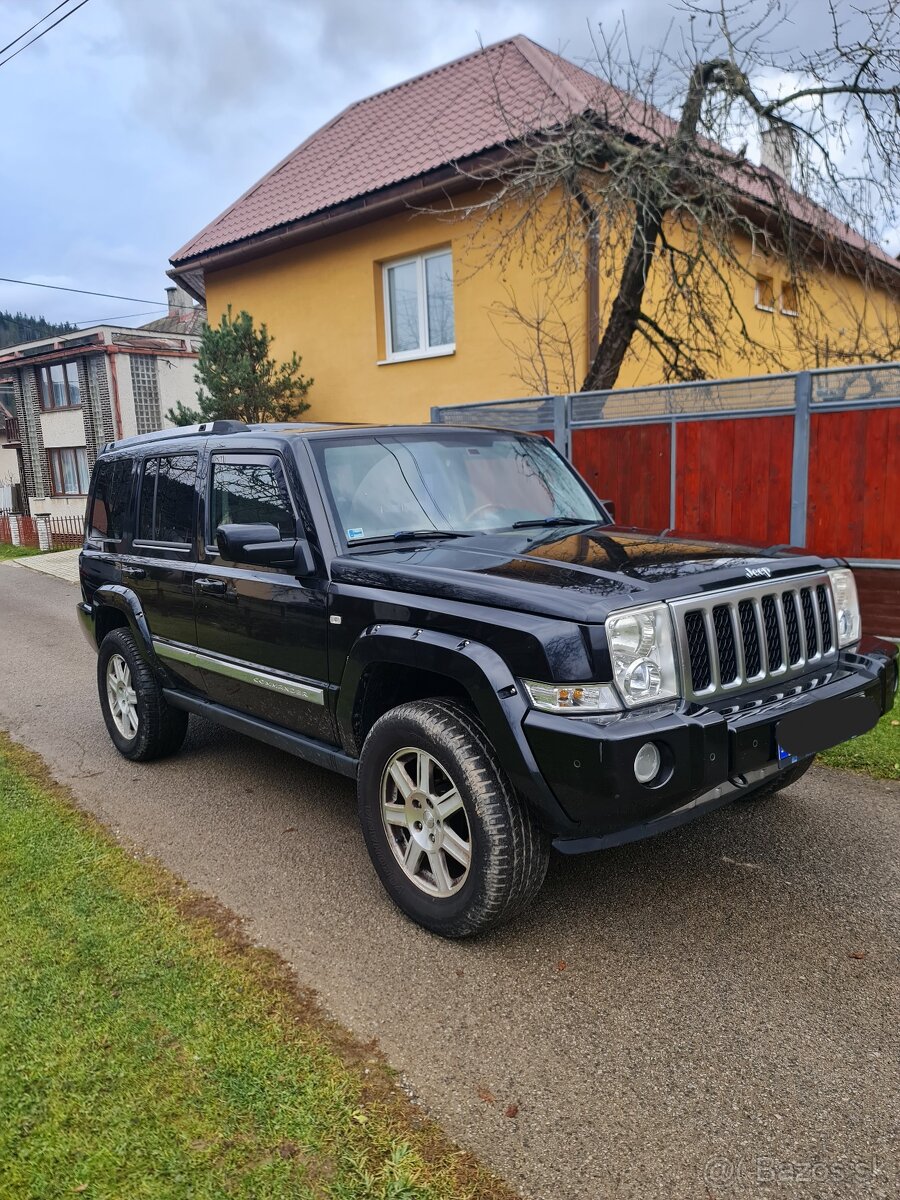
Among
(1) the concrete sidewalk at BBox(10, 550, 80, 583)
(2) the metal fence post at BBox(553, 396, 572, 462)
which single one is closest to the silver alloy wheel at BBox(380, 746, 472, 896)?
(2) the metal fence post at BBox(553, 396, 572, 462)

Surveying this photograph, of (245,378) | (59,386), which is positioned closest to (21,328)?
(59,386)

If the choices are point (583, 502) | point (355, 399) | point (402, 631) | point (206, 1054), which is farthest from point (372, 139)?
point (206, 1054)

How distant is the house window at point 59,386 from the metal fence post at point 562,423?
79.6 ft

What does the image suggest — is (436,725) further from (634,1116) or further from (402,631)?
(634,1116)

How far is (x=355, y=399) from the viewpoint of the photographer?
541 inches

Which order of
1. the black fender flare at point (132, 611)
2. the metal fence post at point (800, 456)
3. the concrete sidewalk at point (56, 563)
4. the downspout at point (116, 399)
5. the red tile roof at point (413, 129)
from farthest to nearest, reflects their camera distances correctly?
the downspout at point (116, 399) < the concrete sidewalk at point (56, 563) < the red tile roof at point (413, 129) < the metal fence post at point (800, 456) < the black fender flare at point (132, 611)

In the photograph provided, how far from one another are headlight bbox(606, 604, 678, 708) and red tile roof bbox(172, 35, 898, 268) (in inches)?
312

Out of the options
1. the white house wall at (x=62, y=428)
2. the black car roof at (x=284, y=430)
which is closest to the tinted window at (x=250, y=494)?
the black car roof at (x=284, y=430)

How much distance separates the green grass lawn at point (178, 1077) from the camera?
2.15 m

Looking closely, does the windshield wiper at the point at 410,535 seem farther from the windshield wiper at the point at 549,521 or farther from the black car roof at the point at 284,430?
the black car roof at the point at 284,430

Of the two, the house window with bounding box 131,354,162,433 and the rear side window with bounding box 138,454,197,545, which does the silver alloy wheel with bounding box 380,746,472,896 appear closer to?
the rear side window with bounding box 138,454,197,545

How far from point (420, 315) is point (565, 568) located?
34.2 ft

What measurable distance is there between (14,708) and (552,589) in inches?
218

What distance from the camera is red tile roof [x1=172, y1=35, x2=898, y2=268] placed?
32.9ft
